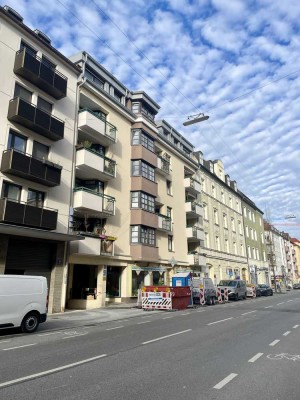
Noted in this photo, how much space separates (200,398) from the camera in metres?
5.04

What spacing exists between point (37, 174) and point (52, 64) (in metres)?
7.96

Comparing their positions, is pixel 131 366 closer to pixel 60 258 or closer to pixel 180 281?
pixel 60 258

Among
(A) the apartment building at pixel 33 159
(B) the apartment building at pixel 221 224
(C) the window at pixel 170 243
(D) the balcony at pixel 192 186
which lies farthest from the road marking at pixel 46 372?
(B) the apartment building at pixel 221 224

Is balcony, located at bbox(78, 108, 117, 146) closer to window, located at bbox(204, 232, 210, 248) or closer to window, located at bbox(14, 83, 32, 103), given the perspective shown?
window, located at bbox(14, 83, 32, 103)

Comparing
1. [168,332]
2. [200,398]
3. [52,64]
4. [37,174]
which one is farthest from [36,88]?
[200,398]

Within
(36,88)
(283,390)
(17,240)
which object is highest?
(36,88)

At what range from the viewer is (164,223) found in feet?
97.8

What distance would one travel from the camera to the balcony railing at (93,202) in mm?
21000

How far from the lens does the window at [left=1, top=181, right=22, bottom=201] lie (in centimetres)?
1725

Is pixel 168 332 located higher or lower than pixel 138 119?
lower

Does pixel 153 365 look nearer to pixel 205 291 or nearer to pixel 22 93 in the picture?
pixel 22 93

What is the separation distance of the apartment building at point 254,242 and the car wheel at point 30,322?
1795 inches

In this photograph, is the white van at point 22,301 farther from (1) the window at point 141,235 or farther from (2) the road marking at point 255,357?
(1) the window at point 141,235

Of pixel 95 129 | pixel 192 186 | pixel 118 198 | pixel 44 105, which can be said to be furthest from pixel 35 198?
pixel 192 186
